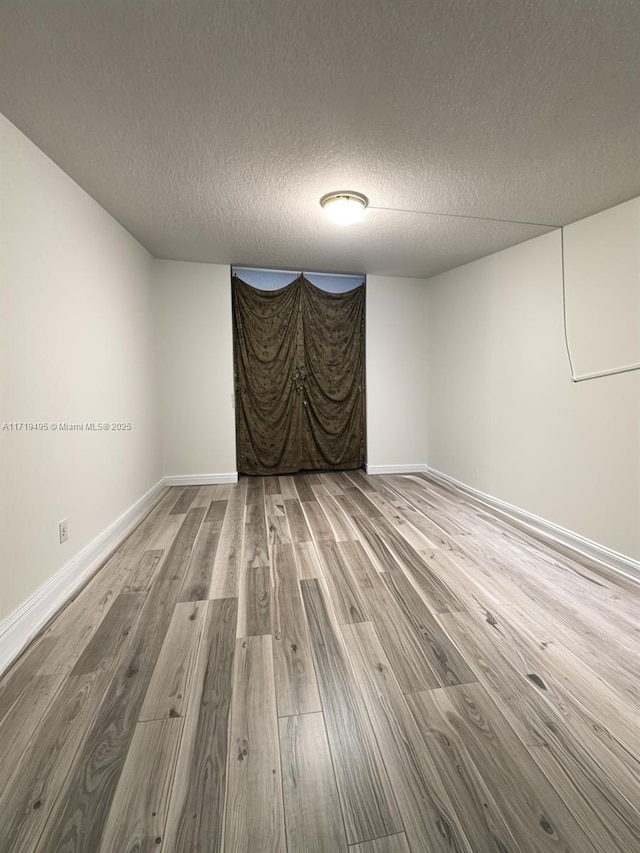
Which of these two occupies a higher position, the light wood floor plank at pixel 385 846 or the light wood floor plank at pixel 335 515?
the light wood floor plank at pixel 335 515

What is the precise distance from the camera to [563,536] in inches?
99.4

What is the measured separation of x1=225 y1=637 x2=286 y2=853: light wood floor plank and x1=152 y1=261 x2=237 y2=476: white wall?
2.75 meters

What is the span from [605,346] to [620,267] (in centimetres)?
48

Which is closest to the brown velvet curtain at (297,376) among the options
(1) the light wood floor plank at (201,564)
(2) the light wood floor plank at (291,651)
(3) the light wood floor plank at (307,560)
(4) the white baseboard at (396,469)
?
(4) the white baseboard at (396,469)

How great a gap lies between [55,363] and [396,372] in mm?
3468

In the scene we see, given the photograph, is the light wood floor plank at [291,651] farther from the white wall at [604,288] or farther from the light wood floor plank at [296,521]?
the white wall at [604,288]

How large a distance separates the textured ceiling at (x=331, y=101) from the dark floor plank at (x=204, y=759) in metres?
2.27

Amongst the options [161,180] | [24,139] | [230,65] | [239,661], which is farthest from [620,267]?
[24,139]

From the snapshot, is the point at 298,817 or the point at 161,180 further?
the point at 161,180

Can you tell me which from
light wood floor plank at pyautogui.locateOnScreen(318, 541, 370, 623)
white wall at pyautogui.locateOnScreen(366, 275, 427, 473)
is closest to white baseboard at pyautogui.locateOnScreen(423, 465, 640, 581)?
white wall at pyautogui.locateOnScreen(366, 275, 427, 473)

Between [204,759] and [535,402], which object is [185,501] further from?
[535,402]

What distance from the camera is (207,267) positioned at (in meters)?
3.71

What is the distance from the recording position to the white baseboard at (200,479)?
3848 millimetres

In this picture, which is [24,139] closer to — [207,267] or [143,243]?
[143,243]
